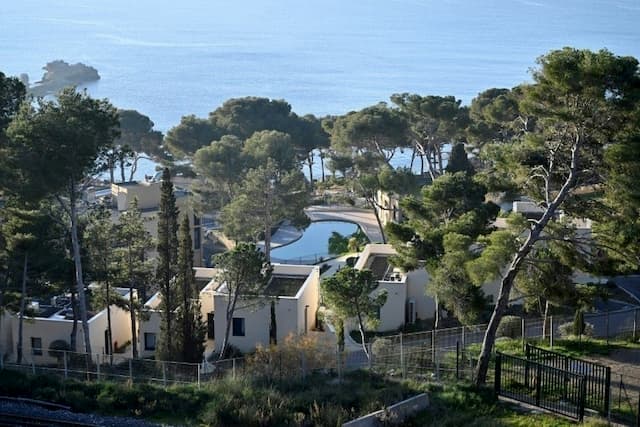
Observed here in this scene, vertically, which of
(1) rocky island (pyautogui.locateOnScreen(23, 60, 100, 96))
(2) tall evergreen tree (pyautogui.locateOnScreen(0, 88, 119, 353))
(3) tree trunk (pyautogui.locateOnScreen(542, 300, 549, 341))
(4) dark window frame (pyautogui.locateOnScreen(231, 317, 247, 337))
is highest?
(1) rocky island (pyautogui.locateOnScreen(23, 60, 100, 96))

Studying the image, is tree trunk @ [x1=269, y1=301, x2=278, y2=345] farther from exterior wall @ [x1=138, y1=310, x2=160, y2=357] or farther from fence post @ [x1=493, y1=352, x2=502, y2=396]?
fence post @ [x1=493, y1=352, x2=502, y2=396]

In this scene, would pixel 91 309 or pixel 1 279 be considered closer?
pixel 1 279

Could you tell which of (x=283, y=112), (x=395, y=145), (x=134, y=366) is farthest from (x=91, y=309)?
(x=283, y=112)

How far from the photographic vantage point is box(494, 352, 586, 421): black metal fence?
37.1ft

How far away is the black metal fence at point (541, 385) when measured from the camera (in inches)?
446

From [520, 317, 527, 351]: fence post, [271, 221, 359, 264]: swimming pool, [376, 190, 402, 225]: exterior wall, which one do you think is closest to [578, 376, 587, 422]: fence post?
[520, 317, 527, 351]: fence post

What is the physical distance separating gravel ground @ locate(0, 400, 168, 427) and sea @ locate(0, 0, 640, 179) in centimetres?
5496

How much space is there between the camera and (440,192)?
1922 centimetres

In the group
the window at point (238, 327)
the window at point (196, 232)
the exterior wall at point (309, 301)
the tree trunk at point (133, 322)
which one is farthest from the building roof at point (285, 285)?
the window at point (196, 232)

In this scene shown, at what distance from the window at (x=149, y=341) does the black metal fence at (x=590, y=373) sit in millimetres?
11473

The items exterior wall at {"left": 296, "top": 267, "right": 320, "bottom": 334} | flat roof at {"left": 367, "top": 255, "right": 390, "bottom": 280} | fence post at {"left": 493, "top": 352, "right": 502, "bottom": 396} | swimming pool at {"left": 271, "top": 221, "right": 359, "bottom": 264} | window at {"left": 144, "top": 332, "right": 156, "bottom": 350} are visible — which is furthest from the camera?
swimming pool at {"left": 271, "top": 221, "right": 359, "bottom": 264}

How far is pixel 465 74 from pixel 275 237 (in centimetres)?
8958

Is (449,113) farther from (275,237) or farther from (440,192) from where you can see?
(440,192)

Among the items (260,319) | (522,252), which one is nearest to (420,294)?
(260,319)
